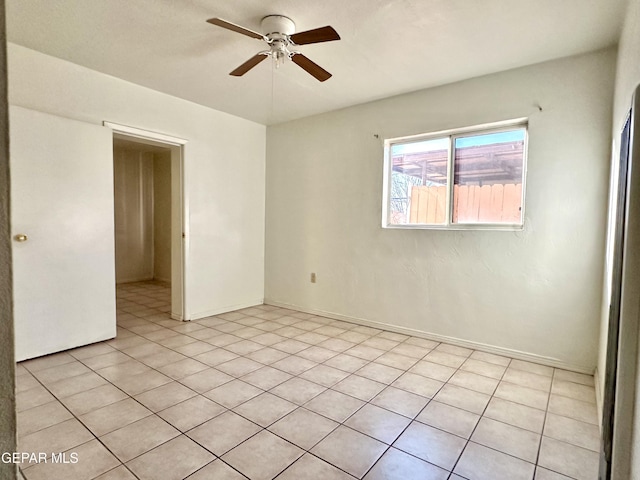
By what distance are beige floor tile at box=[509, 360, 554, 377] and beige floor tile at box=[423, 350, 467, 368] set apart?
0.40m

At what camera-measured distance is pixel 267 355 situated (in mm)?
2918

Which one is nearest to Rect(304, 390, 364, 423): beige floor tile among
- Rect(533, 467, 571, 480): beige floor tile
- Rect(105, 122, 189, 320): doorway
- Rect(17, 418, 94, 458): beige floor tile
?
Rect(533, 467, 571, 480): beige floor tile

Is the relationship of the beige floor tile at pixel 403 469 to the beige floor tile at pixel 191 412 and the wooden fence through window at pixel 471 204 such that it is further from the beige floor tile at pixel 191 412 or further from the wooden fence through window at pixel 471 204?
the wooden fence through window at pixel 471 204

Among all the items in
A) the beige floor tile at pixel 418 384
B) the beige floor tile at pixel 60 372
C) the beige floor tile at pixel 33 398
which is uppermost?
the beige floor tile at pixel 33 398

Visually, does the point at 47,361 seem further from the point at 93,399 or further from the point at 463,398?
the point at 463,398

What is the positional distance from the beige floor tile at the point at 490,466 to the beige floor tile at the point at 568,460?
0.12 meters

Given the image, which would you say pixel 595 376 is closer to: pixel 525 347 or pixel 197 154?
pixel 525 347

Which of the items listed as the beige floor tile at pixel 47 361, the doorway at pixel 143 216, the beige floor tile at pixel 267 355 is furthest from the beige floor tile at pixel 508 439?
the doorway at pixel 143 216

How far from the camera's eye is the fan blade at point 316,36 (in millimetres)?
1937

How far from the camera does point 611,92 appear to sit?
96.6 inches

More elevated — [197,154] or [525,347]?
[197,154]

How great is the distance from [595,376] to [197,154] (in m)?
4.32

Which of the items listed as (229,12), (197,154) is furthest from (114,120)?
(229,12)

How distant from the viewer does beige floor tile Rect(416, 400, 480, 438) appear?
1.90 m
